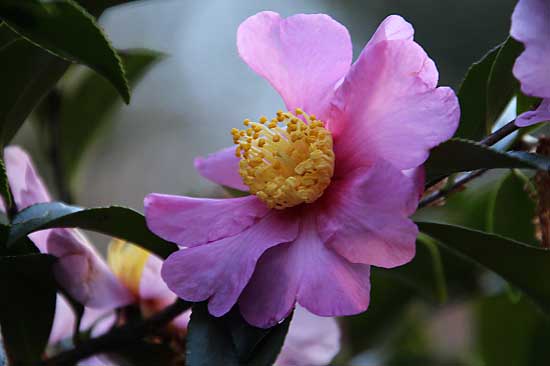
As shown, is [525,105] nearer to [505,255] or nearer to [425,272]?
[505,255]

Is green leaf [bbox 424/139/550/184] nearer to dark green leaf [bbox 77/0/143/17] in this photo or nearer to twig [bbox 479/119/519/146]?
twig [bbox 479/119/519/146]

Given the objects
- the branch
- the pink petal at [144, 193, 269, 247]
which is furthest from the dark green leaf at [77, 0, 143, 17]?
the branch


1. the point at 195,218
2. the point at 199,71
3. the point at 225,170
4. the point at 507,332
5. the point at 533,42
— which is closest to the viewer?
the point at 533,42

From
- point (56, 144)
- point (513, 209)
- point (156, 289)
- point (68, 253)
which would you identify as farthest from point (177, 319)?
point (56, 144)

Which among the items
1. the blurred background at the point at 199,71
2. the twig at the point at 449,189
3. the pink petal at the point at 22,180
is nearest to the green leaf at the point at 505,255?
the twig at the point at 449,189

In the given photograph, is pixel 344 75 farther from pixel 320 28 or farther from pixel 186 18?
pixel 186 18

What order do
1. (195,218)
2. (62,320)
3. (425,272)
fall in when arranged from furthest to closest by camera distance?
(425,272) < (62,320) < (195,218)

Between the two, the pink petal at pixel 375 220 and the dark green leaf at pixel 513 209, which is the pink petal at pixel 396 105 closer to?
the pink petal at pixel 375 220
